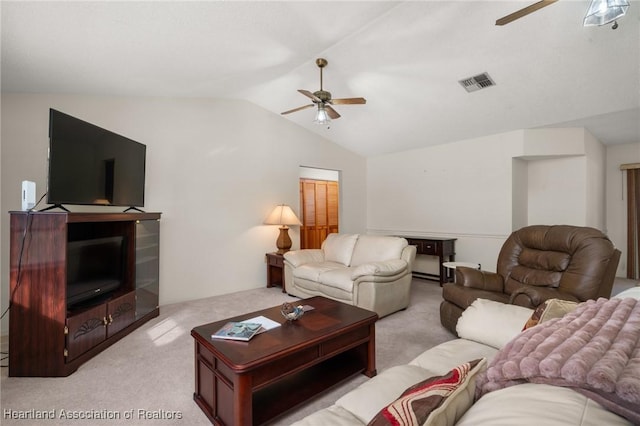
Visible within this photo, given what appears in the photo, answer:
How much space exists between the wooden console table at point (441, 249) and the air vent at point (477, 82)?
2.28 m

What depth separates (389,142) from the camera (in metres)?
5.43

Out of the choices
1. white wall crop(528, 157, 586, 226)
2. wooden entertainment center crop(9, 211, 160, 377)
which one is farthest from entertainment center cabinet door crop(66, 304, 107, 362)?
white wall crop(528, 157, 586, 226)

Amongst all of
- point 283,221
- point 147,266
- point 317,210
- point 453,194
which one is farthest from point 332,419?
point 317,210

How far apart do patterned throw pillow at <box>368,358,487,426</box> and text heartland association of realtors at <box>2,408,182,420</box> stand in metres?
1.62

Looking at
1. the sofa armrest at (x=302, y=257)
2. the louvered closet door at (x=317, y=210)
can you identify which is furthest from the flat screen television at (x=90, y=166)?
the louvered closet door at (x=317, y=210)

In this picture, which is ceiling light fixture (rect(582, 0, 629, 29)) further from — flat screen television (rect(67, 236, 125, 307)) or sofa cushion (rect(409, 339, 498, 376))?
flat screen television (rect(67, 236, 125, 307))

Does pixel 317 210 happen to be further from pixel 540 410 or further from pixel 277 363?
pixel 540 410

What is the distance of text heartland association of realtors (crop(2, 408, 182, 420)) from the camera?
1.73 meters

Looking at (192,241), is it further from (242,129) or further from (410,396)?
(410,396)

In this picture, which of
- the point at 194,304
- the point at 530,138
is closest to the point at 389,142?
the point at 530,138

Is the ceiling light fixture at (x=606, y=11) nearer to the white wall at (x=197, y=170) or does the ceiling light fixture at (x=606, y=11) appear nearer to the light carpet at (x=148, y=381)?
the light carpet at (x=148, y=381)

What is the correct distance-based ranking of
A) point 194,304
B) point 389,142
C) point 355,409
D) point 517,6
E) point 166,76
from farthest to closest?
1. point 389,142
2. point 194,304
3. point 166,76
4. point 517,6
5. point 355,409

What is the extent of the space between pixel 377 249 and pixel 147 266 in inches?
108

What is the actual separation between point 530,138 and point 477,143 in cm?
70
